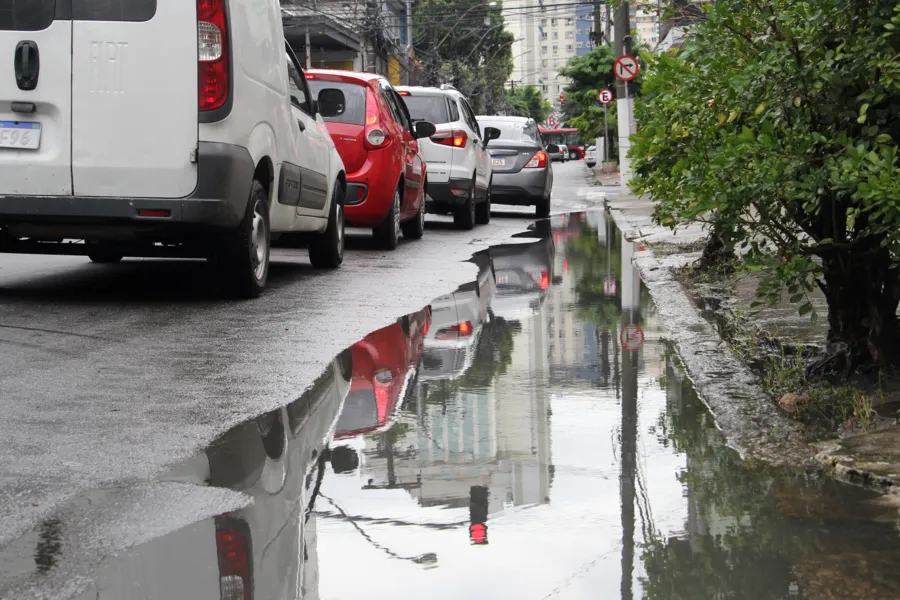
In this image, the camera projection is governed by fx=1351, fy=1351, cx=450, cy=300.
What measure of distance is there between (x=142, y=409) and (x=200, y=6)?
11.0 ft

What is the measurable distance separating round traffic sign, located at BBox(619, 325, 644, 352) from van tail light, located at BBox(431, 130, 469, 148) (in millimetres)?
9207

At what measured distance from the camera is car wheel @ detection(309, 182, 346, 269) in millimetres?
11039

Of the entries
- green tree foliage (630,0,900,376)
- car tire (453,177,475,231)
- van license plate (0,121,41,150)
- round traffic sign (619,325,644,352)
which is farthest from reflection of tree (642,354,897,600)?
car tire (453,177,475,231)

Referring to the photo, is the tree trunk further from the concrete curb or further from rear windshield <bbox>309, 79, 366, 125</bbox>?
rear windshield <bbox>309, 79, 366, 125</bbox>

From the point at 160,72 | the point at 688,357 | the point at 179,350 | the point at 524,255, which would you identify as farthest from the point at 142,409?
the point at 524,255

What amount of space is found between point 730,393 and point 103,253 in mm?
5101

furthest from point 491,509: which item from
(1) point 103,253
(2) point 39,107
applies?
(1) point 103,253

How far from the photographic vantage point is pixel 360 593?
10.4ft

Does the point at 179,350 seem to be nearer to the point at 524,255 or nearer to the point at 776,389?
the point at 776,389

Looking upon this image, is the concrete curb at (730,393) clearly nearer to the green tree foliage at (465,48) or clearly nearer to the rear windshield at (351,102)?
the rear windshield at (351,102)

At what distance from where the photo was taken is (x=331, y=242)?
1109cm

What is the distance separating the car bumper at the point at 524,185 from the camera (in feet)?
68.0

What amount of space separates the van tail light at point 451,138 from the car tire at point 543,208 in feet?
14.4

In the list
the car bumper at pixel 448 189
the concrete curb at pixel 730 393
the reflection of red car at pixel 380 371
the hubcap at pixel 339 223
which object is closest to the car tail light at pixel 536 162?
the car bumper at pixel 448 189
